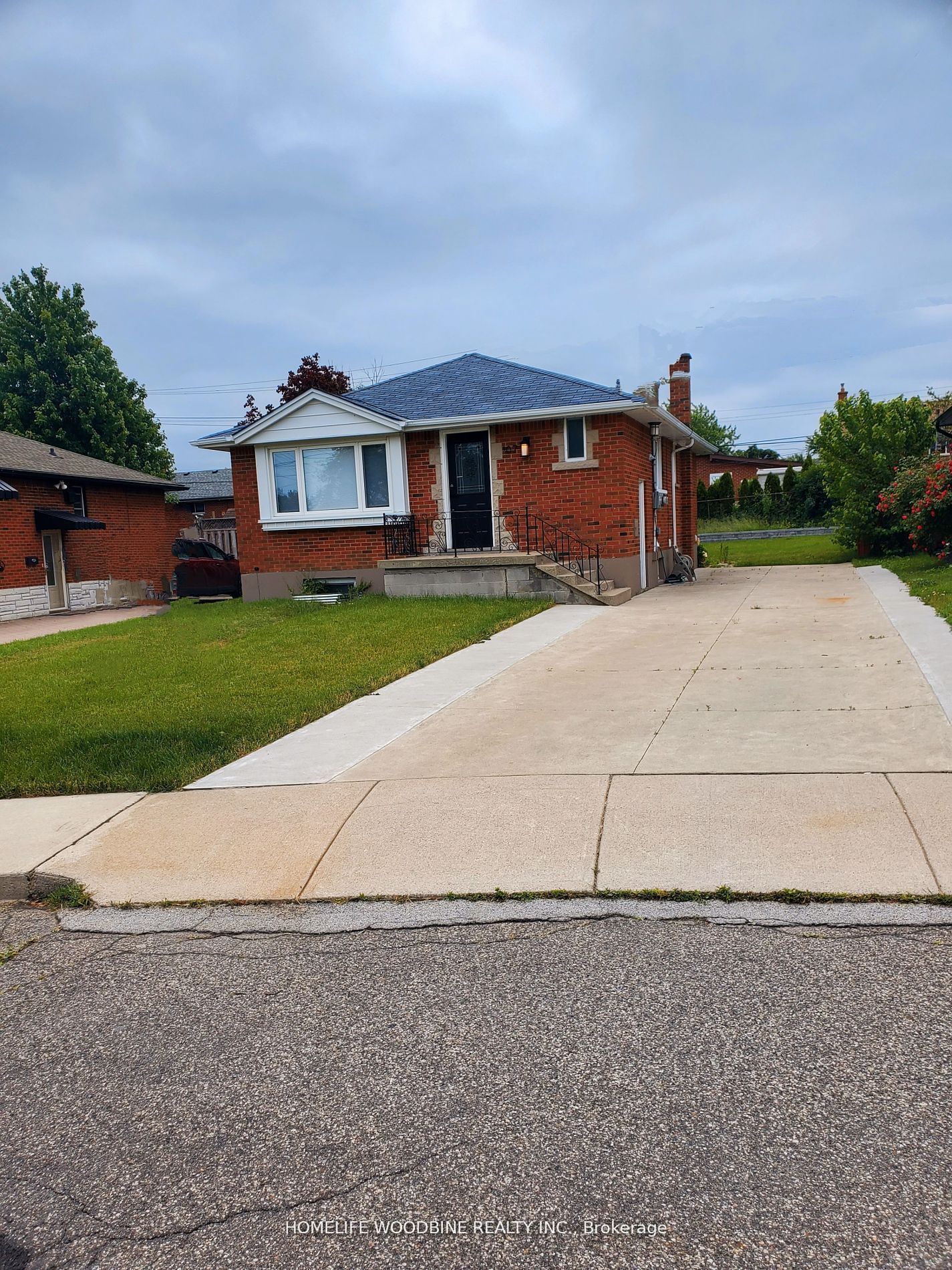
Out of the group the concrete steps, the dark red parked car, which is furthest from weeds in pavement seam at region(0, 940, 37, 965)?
the dark red parked car

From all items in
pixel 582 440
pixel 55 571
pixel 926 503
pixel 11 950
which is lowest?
pixel 11 950

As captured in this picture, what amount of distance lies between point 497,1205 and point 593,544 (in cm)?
1549

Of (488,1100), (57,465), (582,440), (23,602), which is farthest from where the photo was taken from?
(57,465)

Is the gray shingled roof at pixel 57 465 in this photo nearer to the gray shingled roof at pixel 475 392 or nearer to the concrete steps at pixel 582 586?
the gray shingled roof at pixel 475 392

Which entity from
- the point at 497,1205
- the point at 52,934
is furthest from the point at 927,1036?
the point at 52,934

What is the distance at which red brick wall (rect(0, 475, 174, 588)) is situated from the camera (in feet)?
72.4

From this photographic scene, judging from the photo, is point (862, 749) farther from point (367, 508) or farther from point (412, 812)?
point (367, 508)

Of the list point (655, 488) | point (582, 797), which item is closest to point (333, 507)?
point (655, 488)

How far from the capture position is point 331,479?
1902 centimetres

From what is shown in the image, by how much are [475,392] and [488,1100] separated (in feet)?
56.3

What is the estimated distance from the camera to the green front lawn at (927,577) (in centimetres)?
1257

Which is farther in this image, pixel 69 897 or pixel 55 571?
pixel 55 571

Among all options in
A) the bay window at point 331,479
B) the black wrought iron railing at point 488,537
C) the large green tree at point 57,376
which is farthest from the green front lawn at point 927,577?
the large green tree at point 57,376

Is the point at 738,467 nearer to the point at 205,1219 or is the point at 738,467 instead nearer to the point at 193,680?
the point at 193,680
